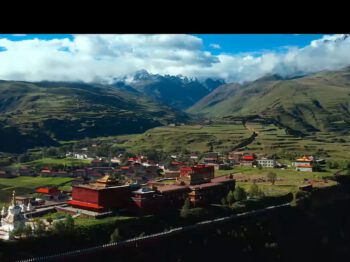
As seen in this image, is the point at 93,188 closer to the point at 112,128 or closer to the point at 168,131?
the point at 168,131

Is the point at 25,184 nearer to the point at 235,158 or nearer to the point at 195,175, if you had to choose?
the point at 195,175

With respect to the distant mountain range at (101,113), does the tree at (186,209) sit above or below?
below

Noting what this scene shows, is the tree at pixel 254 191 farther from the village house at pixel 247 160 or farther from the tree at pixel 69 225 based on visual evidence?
the village house at pixel 247 160

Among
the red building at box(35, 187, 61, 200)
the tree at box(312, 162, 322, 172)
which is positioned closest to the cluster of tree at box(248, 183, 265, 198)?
the tree at box(312, 162, 322, 172)

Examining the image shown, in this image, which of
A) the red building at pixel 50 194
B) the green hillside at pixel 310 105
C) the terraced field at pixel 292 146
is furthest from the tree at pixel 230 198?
the green hillside at pixel 310 105

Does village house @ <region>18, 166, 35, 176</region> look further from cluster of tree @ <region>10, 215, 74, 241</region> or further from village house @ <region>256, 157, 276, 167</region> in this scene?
cluster of tree @ <region>10, 215, 74, 241</region>

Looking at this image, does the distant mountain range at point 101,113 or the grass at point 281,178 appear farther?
the distant mountain range at point 101,113
